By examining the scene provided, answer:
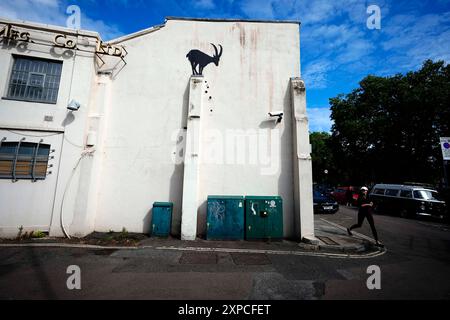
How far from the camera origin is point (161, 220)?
24.0 ft

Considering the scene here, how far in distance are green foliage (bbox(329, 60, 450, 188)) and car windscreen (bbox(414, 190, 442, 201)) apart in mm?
11177

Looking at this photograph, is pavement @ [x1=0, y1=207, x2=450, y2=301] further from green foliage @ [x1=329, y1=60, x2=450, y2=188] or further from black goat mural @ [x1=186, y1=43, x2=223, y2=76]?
green foliage @ [x1=329, y1=60, x2=450, y2=188]

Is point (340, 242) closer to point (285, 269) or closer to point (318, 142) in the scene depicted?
point (285, 269)

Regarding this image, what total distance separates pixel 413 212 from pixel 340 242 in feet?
35.8

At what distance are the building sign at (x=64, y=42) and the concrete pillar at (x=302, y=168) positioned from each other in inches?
290

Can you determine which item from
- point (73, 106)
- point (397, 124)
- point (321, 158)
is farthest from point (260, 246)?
point (321, 158)

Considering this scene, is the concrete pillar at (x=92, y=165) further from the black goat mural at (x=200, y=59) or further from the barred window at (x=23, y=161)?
the black goat mural at (x=200, y=59)

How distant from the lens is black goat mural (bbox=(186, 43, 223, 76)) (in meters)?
8.66

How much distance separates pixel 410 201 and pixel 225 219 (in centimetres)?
1440

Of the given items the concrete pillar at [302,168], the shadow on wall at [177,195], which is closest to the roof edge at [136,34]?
the shadow on wall at [177,195]

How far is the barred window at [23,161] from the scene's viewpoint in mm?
6938

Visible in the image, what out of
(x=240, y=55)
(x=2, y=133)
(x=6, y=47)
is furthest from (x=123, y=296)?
(x=6, y=47)

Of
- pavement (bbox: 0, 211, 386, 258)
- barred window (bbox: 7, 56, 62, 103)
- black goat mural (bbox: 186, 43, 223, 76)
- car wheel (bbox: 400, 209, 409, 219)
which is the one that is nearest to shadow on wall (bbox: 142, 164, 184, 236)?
pavement (bbox: 0, 211, 386, 258)

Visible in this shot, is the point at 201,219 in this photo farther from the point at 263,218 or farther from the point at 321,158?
the point at 321,158
